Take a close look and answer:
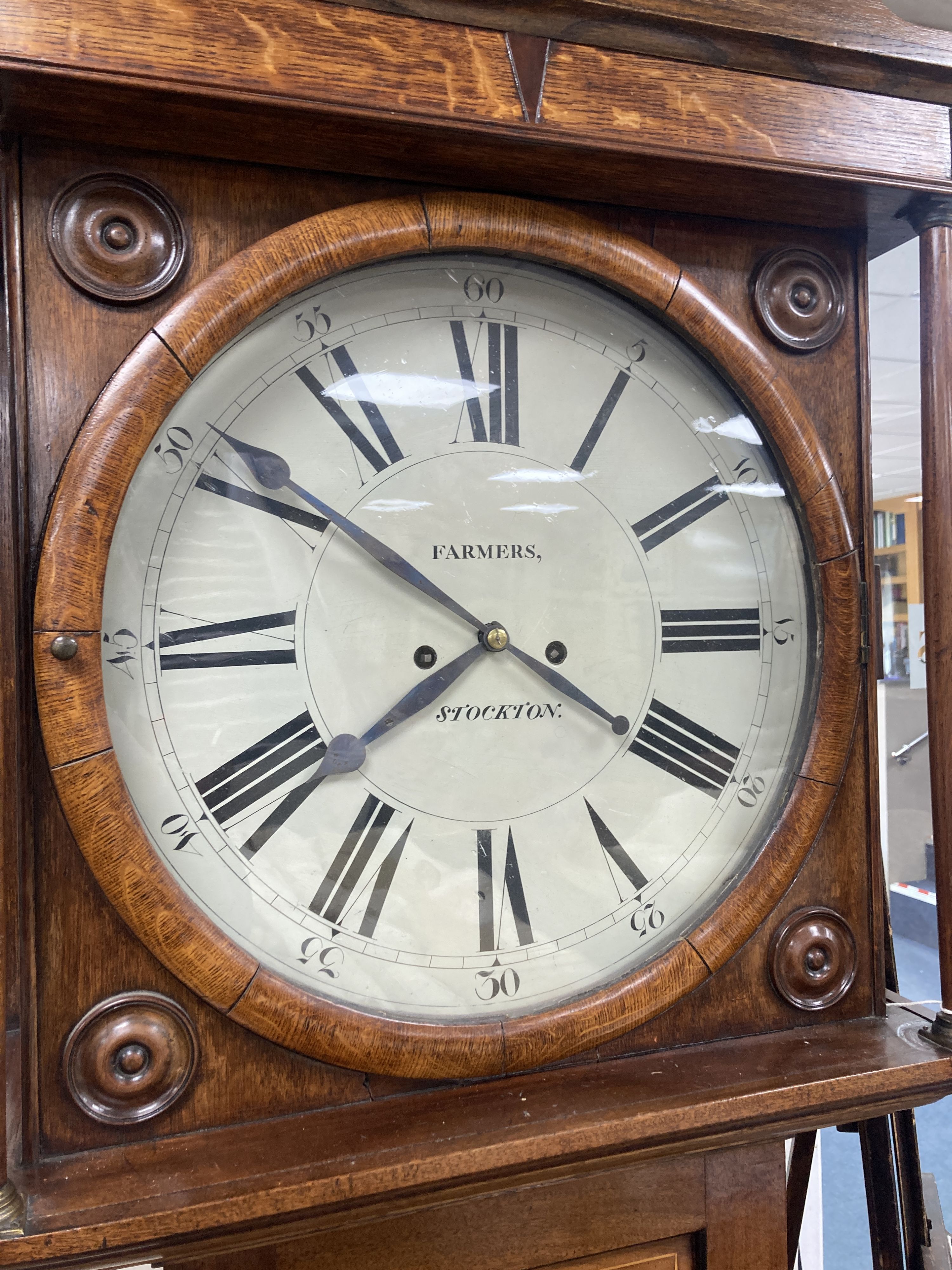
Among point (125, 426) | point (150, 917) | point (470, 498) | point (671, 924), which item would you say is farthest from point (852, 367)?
point (150, 917)

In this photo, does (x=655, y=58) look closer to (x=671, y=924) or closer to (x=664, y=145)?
(x=664, y=145)

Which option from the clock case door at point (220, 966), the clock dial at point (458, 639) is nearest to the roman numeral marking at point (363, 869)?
the clock dial at point (458, 639)

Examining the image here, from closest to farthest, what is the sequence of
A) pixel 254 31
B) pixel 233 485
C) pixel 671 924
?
pixel 254 31
pixel 233 485
pixel 671 924

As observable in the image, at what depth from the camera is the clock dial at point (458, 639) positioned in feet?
2.68

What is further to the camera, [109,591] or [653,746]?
[653,746]

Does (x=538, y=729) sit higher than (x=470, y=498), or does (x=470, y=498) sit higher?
(x=470, y=498)

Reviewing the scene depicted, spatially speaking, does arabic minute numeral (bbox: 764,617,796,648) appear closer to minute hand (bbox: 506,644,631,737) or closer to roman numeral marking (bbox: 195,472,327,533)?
minute hand (bbox: 506,644,631,737)

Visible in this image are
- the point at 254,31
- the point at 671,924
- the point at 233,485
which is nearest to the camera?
the point at 254,31

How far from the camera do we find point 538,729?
912 mm

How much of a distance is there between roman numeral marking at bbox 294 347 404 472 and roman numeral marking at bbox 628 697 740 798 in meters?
0.35

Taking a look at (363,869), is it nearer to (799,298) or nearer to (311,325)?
(311,325)

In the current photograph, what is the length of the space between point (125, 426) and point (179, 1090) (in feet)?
1.75

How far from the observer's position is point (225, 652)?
0.82 metres

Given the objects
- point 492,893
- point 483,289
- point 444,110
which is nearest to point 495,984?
point 492,893
